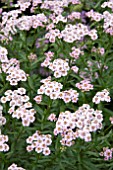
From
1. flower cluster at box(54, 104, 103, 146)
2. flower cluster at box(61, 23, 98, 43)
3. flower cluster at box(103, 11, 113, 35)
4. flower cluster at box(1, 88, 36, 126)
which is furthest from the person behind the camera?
flower cluster at box(103, 11, 113, 35)

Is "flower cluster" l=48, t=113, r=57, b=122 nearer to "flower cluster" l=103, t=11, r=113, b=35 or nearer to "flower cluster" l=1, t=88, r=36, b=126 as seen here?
"flower cluster" l=1, t=88, r=36, b=126

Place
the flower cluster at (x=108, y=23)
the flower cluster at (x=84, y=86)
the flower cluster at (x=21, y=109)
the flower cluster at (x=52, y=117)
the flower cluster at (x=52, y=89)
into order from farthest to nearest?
the flower cluster at (x=108, y=23) < the flower cluster at (x=84, y=86) < the flower cluster at (x=52, y=117) < the flower cluster at (x=52, y=89) < the flower cluster at (x=21, y=109)

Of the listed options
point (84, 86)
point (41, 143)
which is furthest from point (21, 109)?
point (84, 86)

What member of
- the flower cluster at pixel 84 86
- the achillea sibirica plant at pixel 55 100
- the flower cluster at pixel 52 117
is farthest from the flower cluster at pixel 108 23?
the flower cluster at pixel 52 117

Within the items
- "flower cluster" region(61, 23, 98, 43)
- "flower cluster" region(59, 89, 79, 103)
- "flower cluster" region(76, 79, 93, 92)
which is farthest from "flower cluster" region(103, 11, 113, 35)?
"flower cluster" region(59, 89, 79, 103)

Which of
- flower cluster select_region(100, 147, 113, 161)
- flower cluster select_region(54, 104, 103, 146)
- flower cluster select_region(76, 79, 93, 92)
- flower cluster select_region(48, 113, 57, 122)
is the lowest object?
flower cluster select_region(100, 147, 113, 161)

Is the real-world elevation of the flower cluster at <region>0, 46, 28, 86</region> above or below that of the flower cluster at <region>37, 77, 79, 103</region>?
above

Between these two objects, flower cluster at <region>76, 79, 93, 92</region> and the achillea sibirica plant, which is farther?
flower cluster at <region>76, 79, 93, 92</region>

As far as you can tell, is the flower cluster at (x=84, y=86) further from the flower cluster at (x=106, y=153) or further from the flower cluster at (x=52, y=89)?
the flower cluster at (x=106, y=153)
